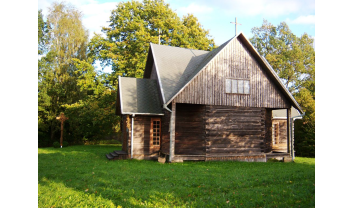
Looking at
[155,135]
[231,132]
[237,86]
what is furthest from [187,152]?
[237,86]

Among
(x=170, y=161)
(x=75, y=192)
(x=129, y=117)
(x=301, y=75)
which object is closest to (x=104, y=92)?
(x=129, y=117)

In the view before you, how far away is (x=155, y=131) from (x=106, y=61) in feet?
52.5

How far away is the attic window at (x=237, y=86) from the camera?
16.6 m

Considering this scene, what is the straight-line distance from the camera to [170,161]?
15.1 meters

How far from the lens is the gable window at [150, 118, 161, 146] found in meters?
17.5

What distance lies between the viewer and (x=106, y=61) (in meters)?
30.3

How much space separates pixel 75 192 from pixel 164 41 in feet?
75.4

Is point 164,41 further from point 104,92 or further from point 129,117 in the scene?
point 129,117

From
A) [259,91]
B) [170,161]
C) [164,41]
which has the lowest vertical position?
[170,161]

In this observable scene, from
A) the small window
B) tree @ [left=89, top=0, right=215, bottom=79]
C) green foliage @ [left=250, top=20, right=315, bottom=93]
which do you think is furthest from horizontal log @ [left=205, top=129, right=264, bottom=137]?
green foliage @ [left=250, top=20, right=315, bottom=93]

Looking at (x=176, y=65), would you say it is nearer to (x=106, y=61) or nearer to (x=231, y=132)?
(x=231, y=132)

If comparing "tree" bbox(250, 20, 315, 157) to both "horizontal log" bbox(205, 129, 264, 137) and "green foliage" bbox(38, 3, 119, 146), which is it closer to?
"horizontal log" bbox(205, 129, 264, 137)

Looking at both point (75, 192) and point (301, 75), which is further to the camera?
point (301, 75)

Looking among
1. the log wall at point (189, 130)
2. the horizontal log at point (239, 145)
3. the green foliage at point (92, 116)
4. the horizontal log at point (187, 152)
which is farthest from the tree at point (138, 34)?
the horizontal log at point (239, 145)
